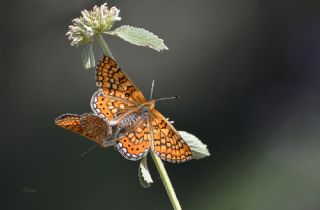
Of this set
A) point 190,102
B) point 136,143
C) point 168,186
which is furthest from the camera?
point 190,102

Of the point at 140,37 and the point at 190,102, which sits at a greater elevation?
the point at 140,37

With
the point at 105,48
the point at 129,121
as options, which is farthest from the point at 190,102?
the point at 105,48

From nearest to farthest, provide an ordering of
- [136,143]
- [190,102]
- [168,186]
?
[168,186] → [136,143] → [190,102]

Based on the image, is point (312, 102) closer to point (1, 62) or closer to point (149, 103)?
point (1, 62)

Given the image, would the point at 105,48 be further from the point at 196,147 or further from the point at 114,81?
the point at 196,147

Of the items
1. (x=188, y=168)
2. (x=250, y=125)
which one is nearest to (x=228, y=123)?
(x=250, y=125)

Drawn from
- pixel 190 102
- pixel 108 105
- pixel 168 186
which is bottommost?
pixel 190 102

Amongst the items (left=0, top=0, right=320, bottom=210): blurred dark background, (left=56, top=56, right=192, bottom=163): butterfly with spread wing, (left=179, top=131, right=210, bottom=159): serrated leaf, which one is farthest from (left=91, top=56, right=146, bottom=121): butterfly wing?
(left=0, top=0, right=320, bottom=210): blurred dark background
